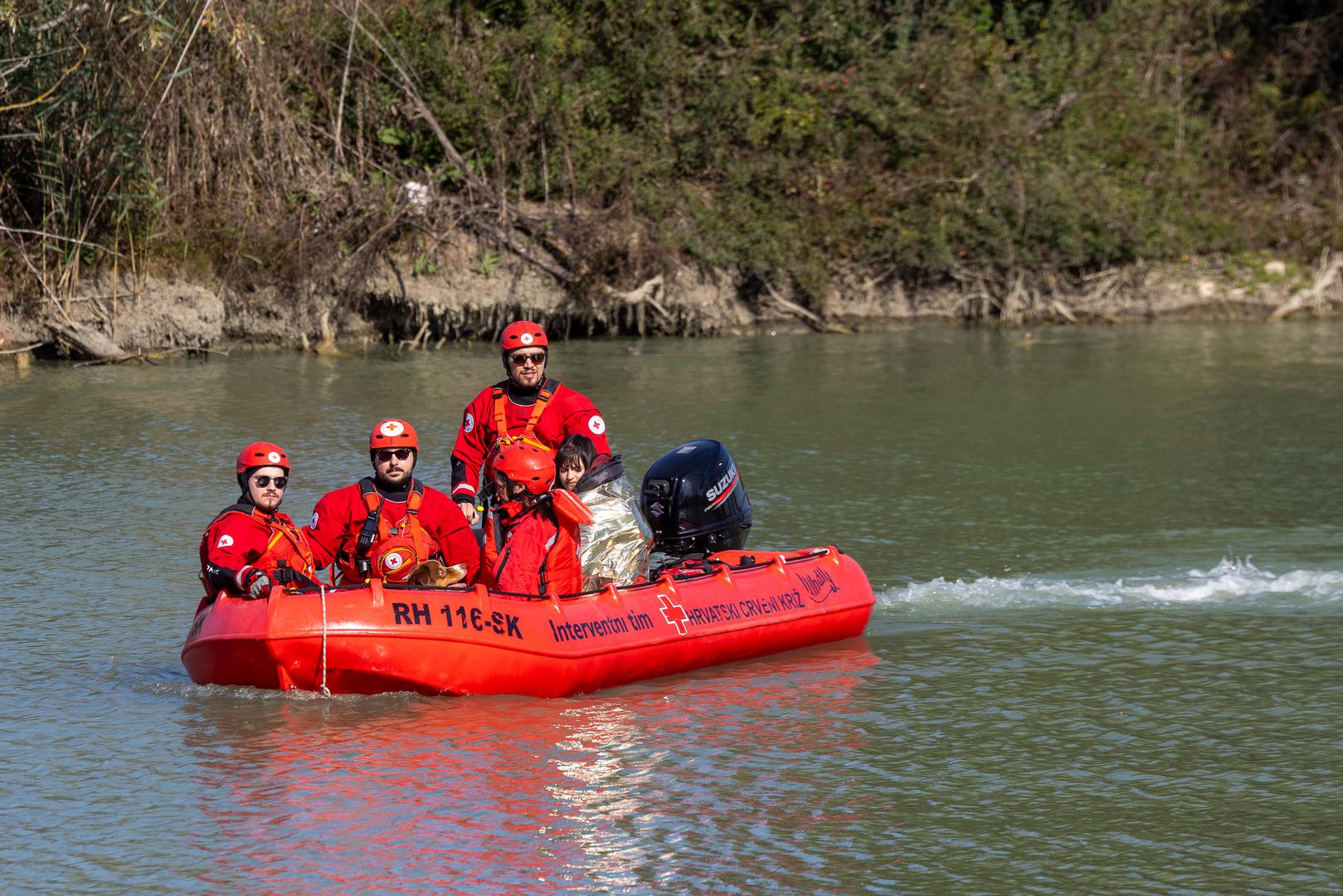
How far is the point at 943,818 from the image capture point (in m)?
5.55

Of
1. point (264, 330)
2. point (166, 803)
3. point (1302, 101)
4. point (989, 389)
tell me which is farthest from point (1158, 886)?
point (1302, 101)

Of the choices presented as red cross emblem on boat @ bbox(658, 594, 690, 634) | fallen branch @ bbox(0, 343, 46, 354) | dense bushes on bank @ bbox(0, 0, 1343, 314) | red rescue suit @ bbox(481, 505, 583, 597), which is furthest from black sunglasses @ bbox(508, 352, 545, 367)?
fallen branch @ bbox(0, 343, 46, 354)

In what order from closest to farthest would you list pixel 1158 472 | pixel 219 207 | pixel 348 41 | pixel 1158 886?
pixel 1158 886, pixel 1158 472, pixel 219 207, pixel 348 41

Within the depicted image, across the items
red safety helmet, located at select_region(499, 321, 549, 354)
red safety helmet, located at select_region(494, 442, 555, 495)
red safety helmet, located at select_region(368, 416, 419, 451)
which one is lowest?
red safety helmet, located at select_region(494, 442, 555, 495)

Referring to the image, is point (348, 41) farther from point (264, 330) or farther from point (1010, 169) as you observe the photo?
point (1010, 169)

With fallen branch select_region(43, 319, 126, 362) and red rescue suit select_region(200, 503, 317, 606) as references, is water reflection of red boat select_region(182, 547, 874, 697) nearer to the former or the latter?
red rescue suit select_region(200, 503, 317, 606)

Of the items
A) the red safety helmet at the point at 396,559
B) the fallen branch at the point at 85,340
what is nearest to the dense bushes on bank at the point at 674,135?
the fallen branch at the point at 85,340

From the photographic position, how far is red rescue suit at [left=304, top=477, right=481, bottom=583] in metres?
7.27

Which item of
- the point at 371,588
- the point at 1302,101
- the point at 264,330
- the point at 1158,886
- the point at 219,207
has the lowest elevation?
the point at 1158,886

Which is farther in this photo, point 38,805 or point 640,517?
point 640,517

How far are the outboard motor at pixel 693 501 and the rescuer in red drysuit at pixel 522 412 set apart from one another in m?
0.42

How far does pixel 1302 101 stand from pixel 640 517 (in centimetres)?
2253

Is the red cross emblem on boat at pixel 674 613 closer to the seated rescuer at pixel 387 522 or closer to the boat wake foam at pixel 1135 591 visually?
the seated rescuer at pixel 387 522

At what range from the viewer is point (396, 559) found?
A: 7246 mm
